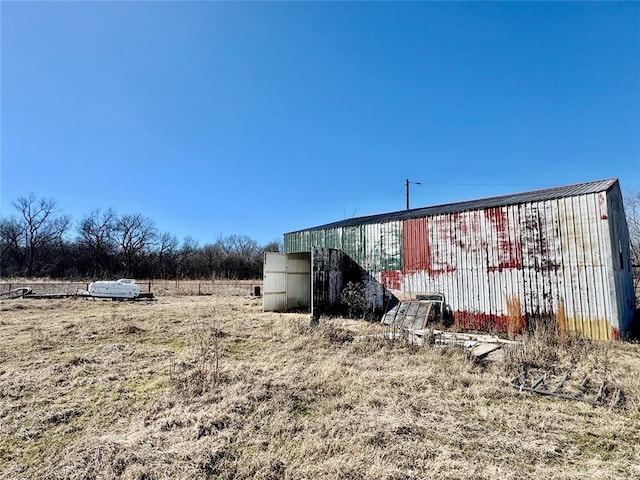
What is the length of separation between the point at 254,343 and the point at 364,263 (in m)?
6.05

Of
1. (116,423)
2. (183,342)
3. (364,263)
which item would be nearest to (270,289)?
(364,263)

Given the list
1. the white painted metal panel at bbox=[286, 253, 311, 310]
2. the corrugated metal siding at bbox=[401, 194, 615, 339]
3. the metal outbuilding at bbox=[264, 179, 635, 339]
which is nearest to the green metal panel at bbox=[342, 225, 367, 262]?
the metal outbuilding at bbox=[264, 179, 635, 339]

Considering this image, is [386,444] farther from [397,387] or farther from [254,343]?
[254,343]

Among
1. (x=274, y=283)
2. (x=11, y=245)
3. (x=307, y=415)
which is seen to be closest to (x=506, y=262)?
(x=307, y=415)

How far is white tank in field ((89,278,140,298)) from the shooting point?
745 inches

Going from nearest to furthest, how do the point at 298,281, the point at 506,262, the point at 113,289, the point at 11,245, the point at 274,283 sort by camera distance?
the point at 506,262 < the point at 274,283 < the point at 298,281 < the point at 113,289 < the point at 11,245

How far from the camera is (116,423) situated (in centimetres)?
375

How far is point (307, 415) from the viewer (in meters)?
3.96

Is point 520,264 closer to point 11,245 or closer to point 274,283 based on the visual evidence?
point 274,283

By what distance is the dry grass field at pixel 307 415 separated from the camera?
2943 mm

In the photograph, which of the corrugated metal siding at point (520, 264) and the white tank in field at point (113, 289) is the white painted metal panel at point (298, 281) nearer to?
the corrugated metal siding at point (520, 264)

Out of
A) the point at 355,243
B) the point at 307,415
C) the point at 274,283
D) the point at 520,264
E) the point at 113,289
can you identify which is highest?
the point at 355,243

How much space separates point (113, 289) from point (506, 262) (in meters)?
19.3

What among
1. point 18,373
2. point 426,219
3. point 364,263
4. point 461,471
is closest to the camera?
point 461,471
